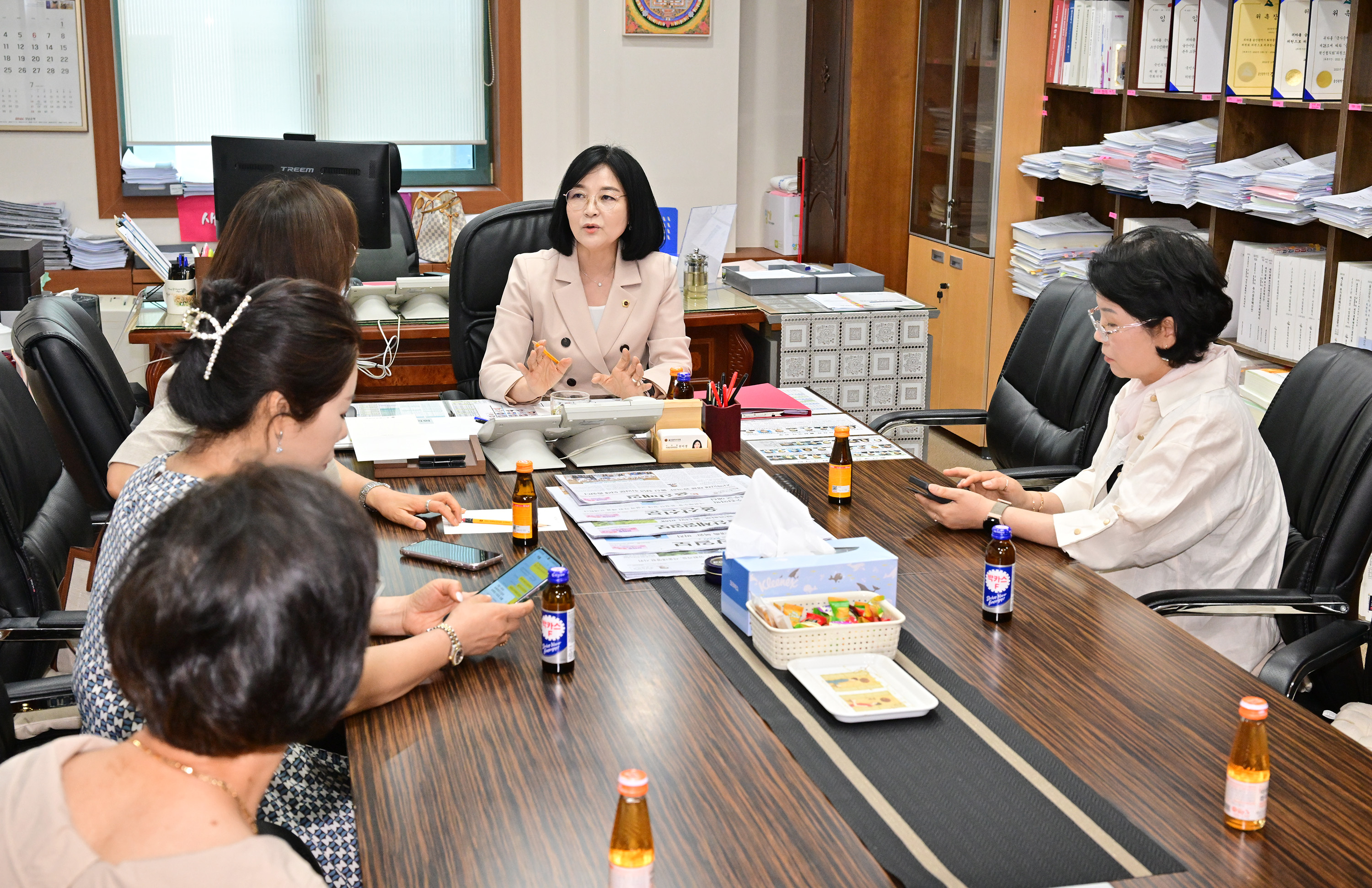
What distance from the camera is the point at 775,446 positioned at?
2881mm

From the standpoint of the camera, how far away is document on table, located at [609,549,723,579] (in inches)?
83.4

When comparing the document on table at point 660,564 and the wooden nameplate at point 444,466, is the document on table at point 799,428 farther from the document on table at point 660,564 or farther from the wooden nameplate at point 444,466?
the document on table at point 660,564

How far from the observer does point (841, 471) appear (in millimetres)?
2484

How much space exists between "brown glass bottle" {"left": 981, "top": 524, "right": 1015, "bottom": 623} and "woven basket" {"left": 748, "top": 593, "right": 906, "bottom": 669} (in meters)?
0.21

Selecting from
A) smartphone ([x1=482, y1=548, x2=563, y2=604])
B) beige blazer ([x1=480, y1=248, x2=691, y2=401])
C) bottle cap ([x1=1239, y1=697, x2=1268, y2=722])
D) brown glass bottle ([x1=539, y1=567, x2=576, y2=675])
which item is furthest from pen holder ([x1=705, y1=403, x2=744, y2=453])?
bottle cap ([x1=1239, y1=697, x2=1268, y2=722])

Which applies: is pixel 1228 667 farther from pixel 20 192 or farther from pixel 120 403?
pixel 20 192

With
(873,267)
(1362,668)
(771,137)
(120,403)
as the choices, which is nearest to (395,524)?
(120,403)

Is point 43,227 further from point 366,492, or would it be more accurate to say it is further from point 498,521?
point 498,521

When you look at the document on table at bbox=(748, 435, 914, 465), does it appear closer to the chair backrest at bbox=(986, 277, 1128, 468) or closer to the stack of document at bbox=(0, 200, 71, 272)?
the chair backrest at bbox=(986, 277, 1128, 468)

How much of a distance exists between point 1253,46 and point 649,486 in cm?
241

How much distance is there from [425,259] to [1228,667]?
4.17 m

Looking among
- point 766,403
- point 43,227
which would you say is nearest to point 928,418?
point 766,403

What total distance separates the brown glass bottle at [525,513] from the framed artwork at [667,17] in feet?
12.5

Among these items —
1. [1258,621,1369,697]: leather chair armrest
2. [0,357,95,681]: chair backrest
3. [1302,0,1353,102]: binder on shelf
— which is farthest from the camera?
[1302,0,1353,102]: binder on shelf
